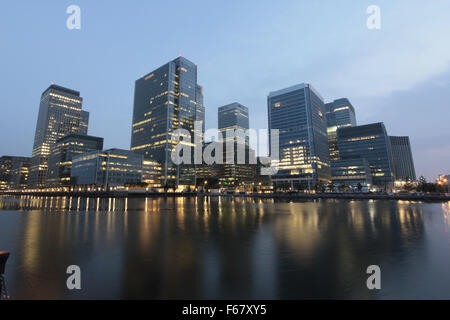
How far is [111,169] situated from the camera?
568 feet

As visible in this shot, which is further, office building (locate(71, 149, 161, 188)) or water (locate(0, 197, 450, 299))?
office building (locate(71, 149, 161, 188))

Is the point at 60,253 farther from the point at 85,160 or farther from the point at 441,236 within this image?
the point at 85,160

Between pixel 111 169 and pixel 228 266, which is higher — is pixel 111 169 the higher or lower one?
the higher one

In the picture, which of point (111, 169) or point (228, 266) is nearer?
point (228, 266)

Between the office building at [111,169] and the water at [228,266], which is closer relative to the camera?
the water at [228,266]

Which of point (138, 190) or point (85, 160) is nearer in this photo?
point (138, 190)

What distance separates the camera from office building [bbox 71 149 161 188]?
171m

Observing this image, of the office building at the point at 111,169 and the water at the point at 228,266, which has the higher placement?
the office building at the point at 111,169

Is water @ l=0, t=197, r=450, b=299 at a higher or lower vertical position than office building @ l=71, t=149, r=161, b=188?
lower

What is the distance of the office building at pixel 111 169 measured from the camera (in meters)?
171

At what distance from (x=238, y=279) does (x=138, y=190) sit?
175 metres

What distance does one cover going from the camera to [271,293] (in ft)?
25.6
